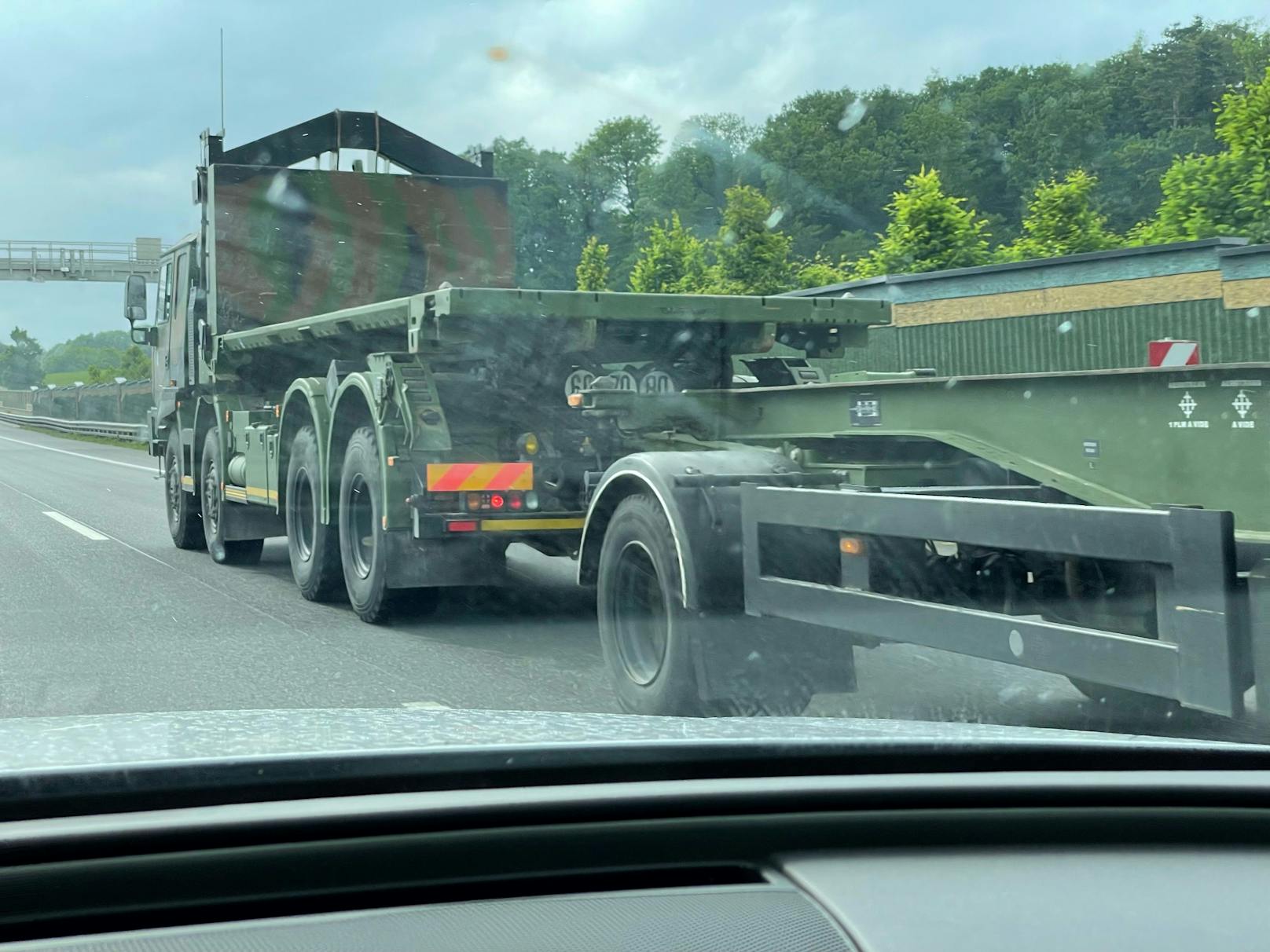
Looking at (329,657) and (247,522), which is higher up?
(247,522)

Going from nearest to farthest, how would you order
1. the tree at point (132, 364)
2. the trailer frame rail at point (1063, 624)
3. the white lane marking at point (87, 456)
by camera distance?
the trailer frame rail at point (1063, 624) < the white lane marking at point (87, 456) < the tree at point (132, 364)

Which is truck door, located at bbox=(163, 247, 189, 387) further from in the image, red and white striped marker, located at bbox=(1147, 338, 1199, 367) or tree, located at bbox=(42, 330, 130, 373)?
tree, located at bbox=(42, 330, 130, 373)

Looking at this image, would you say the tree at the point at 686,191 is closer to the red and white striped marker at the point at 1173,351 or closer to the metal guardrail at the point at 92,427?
the metal guardrail at the point at 92,427

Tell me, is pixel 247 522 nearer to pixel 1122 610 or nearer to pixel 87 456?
pixel 1122 610

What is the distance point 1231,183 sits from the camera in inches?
949

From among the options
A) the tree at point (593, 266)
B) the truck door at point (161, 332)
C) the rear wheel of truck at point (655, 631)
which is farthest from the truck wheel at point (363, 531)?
the tree at point (593, 266)

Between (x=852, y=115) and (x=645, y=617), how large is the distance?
6387cm

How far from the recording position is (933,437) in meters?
5.62

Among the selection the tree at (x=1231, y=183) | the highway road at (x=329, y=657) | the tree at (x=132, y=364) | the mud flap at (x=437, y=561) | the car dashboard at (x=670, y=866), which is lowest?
the highway road at (x=329, y=657)

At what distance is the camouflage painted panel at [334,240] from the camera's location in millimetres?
11883

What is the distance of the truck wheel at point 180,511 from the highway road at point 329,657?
1.19 meters

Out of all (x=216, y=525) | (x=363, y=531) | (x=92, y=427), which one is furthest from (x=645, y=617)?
(x=92, y=427)

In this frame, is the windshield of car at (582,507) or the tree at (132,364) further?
the tree at (132,364)

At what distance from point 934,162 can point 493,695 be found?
58.0 m
